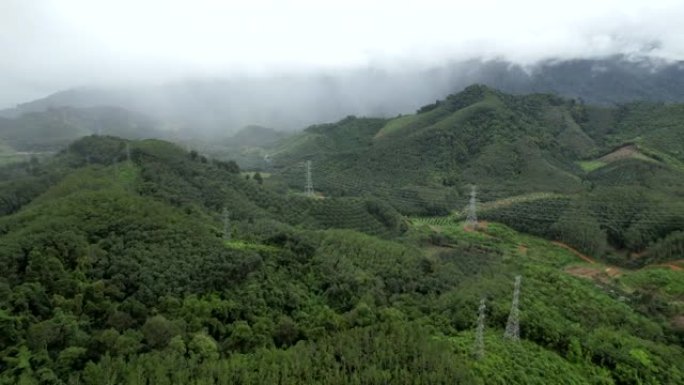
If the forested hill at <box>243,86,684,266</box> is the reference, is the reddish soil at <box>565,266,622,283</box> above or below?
below

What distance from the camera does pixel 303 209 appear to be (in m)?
87.8

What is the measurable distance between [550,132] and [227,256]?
4674 inches

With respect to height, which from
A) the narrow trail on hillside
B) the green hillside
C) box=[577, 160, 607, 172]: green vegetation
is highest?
the green hillside

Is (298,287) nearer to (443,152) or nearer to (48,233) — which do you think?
(48,233)

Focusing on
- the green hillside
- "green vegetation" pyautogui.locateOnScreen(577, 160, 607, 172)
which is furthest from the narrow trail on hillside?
"green vegetation" pyautogui.locateOnScreen(577, 160, 607, 172)

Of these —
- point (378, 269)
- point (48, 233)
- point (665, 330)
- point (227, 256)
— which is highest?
point (48, 233)

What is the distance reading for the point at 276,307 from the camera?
162 ft

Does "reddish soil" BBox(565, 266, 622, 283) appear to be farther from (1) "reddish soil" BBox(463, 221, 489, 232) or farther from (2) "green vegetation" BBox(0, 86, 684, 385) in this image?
(1) "reddish soil" BBox(463, 221, 489, 232)

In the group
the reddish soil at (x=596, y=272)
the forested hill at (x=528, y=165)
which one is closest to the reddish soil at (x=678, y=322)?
the reddish soil at (x=596, y=272)

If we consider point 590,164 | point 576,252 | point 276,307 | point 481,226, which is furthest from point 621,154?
point 276,307

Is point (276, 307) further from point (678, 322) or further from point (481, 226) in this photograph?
point (481, 226)

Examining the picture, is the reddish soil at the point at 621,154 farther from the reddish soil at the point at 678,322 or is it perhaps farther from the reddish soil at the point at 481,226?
the reddish soil at the point at 678,322

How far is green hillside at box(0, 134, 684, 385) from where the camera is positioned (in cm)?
3897

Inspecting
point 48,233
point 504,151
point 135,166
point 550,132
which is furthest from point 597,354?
point 550,132
